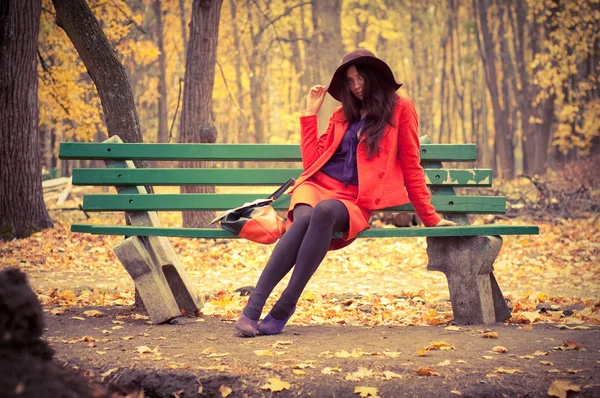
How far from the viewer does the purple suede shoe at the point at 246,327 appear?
14.4 feet

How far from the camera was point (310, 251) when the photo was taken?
4418mm

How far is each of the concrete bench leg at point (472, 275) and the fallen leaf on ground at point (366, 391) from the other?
1811 mm

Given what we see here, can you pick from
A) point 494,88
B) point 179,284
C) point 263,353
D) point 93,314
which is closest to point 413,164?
point 263,353

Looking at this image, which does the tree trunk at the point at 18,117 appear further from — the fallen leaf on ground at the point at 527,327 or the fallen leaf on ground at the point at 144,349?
the fallen leaf on ground at the point at 527,327

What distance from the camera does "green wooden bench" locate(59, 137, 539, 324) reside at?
16.1 feet

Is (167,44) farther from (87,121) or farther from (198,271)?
(198,271)

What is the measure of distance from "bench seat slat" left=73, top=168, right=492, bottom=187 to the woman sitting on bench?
314 mm

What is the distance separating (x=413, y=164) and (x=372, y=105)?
0.47m

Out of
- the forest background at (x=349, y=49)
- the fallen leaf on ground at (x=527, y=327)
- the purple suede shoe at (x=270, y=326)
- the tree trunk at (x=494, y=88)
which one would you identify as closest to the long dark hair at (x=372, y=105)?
the purple suede shoe at (x=270, y=326)

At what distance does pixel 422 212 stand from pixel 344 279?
3.49 m

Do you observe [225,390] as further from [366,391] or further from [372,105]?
[372,105]

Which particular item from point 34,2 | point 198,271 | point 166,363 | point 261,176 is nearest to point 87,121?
point 34,2

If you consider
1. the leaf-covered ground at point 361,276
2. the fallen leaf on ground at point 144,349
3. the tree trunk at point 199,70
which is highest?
the tree trunk at point 199,70

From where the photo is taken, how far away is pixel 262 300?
14.6 ft
